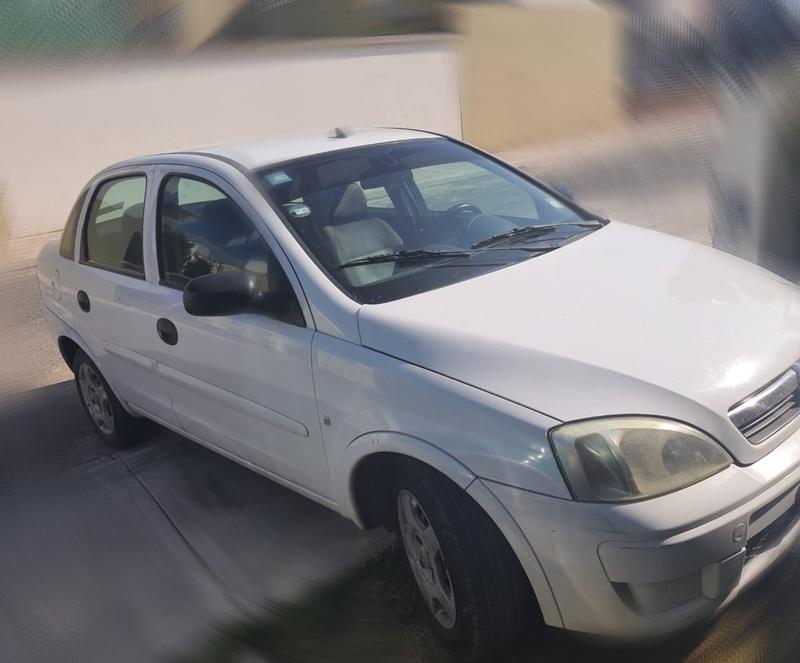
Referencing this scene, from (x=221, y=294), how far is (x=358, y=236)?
57 cm

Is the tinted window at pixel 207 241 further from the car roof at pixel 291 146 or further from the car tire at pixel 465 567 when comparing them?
the car tire at pixel 465 567

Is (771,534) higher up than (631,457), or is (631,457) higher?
(631,457)

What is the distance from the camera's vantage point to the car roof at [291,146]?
11.3 ft

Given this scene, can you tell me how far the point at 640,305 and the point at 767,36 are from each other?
2899 mm

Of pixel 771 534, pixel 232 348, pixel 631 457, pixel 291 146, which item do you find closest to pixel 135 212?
pixel 291 146

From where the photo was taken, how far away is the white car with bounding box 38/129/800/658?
2133mm

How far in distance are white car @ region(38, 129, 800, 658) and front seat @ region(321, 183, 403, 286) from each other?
1 cm

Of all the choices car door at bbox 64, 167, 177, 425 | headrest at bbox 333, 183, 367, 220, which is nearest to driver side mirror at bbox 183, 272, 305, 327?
headrest at bbox 333, 183, 367, 220

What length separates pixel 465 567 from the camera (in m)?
2.33

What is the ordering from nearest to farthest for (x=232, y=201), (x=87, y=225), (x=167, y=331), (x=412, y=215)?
(x=232, y=201)
(x=412, y=215)
(x=167, y=331)
(x=87, y=225)

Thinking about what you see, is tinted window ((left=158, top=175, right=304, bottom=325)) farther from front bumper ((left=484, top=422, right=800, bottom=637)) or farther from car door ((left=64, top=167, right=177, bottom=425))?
front bumper ((left=484, top=422, right=800, bottom=637))

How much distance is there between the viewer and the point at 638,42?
27.4 ft

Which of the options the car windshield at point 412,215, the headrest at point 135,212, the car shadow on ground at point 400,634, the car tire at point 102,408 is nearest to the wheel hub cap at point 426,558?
the car shadow on ground at point 400,634

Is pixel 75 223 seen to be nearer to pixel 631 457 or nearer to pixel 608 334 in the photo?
pixel 608 334
